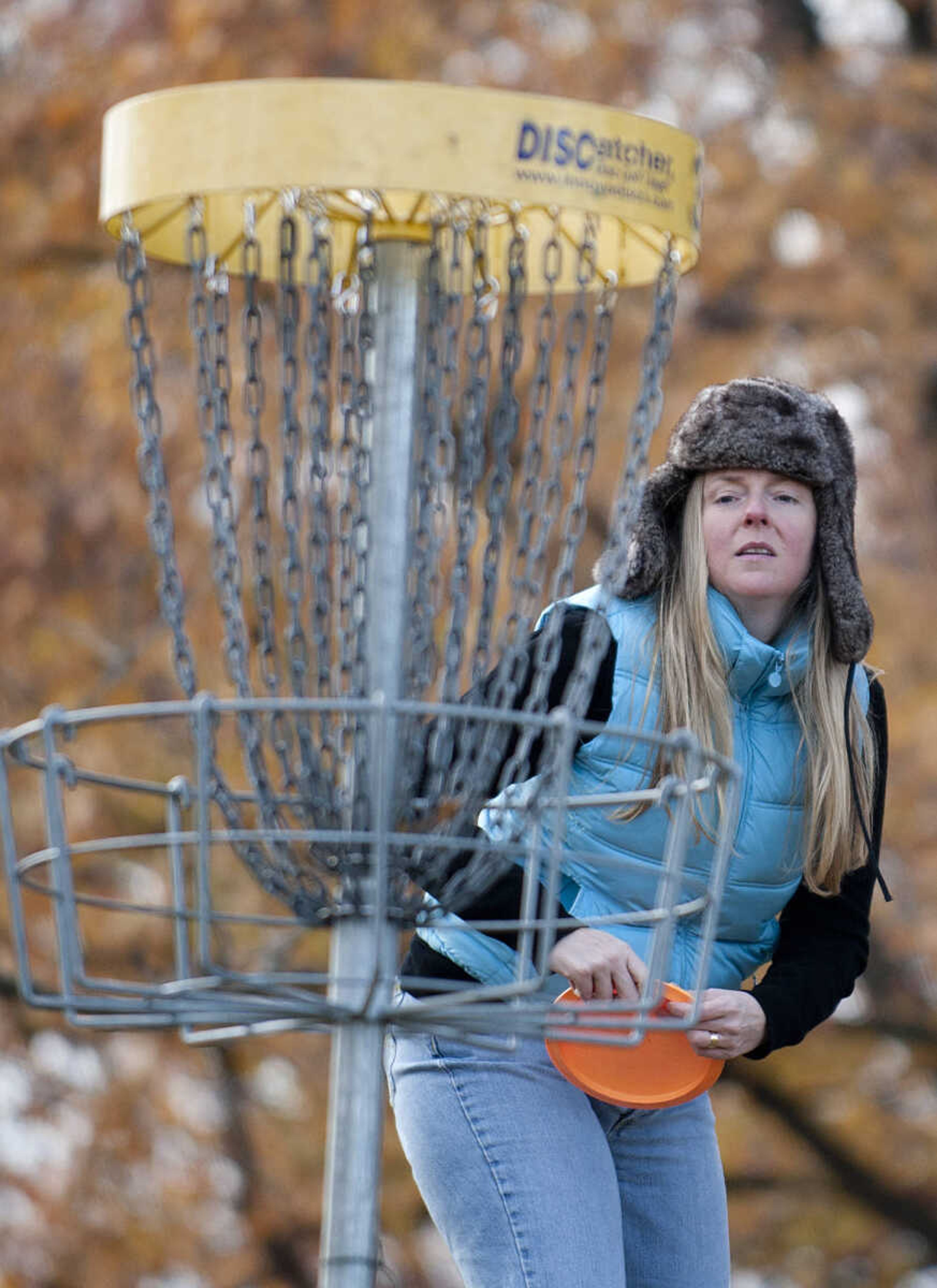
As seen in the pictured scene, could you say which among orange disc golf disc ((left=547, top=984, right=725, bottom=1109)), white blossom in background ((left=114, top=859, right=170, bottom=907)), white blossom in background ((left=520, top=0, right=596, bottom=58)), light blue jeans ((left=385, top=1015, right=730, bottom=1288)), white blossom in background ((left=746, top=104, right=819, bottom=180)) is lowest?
white blossom in background ((left=114, top=859, right=170, bottom=907))

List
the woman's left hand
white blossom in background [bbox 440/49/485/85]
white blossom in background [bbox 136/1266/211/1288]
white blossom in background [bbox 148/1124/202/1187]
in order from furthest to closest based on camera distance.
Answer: white blossom in background [bbox 148/1124/202/1187]
white blossom in background [bbox 136/1266/211/1288]
white blossom in background [bbox 440/49/485/85]
the woman's left hand

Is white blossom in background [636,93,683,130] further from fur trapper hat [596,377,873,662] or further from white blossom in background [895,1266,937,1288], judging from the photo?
fur trapper hat [596,377,873,662]

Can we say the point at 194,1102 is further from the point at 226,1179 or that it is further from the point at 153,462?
the point at 153,462

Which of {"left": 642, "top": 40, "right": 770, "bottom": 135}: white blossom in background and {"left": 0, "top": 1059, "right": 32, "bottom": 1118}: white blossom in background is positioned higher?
{"left": 642, "top": 40, "right": 770, "bottom": 135}: white blossom in background

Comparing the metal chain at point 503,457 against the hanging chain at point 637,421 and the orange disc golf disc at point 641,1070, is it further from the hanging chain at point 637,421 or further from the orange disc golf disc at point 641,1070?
the orange disc golf disc at point 641,1070

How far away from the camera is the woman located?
8.04 ft

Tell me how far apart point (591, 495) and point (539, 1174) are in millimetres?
4999

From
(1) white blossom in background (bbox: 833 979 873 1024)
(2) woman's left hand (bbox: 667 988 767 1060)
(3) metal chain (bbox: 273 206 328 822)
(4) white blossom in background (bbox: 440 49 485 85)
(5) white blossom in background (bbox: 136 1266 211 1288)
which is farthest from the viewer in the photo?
(5) white blossom in background (bbox: 136 1266 211 1288)

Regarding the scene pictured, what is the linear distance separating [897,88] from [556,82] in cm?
125

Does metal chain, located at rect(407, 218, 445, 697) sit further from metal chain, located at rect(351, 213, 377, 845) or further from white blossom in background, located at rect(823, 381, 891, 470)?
white blossom in background, located at rect(823, 381, 891, 470)

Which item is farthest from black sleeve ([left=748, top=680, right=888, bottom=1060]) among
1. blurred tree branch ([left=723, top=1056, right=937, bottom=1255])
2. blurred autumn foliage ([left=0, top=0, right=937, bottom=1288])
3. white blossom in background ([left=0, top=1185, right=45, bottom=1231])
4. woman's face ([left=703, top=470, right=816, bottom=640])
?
white blossom in background ([left=0, top=1185, right=45, bottom=1231])

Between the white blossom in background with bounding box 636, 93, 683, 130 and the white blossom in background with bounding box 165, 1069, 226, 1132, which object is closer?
the white blossom in background with bounding box 636, 93, 683, 130

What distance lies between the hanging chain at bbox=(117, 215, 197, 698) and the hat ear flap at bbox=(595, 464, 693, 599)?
28.2 inches

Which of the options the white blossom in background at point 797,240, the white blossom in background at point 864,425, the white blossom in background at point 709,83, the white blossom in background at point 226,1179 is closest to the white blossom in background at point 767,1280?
the white blossom in background at point 226,1179
